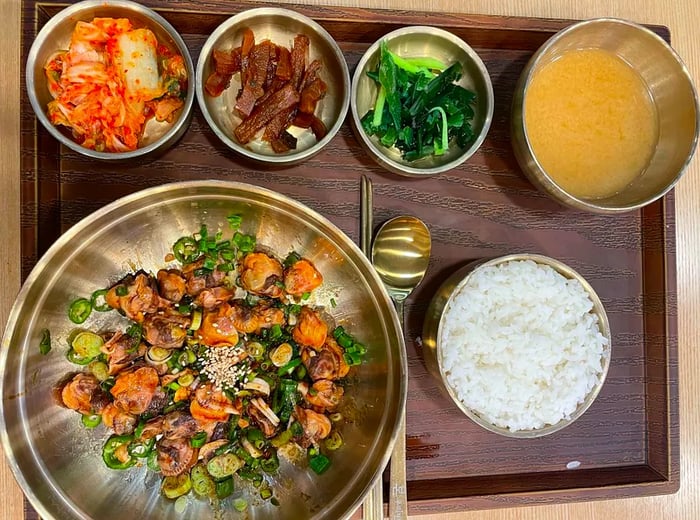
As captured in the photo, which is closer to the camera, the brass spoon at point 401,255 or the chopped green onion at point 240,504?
the chopped green onion at point 240,504

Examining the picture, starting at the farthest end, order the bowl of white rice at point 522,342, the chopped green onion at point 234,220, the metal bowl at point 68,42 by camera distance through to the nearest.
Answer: the bowl of white rice at point 522,342
the chopped green onion at point 234,220
the metal bowl at point 68,42

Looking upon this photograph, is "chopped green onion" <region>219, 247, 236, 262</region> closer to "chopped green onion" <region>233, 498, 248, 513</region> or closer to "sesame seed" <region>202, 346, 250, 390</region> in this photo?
"sesame seed" <region>202, 346, 250, 390</region>

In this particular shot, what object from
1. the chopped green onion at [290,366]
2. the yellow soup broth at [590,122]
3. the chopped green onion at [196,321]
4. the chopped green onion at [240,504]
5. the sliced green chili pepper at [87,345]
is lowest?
the chopped green onion at [240,504]

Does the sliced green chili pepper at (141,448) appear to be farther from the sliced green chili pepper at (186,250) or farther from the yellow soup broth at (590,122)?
the yellow soup broth at (590,122)

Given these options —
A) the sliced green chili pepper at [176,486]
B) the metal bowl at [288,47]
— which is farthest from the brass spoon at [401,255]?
the sliced green chili pepper at [176,486]

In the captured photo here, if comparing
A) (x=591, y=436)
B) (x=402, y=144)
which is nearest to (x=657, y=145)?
(x=402, y=144)
